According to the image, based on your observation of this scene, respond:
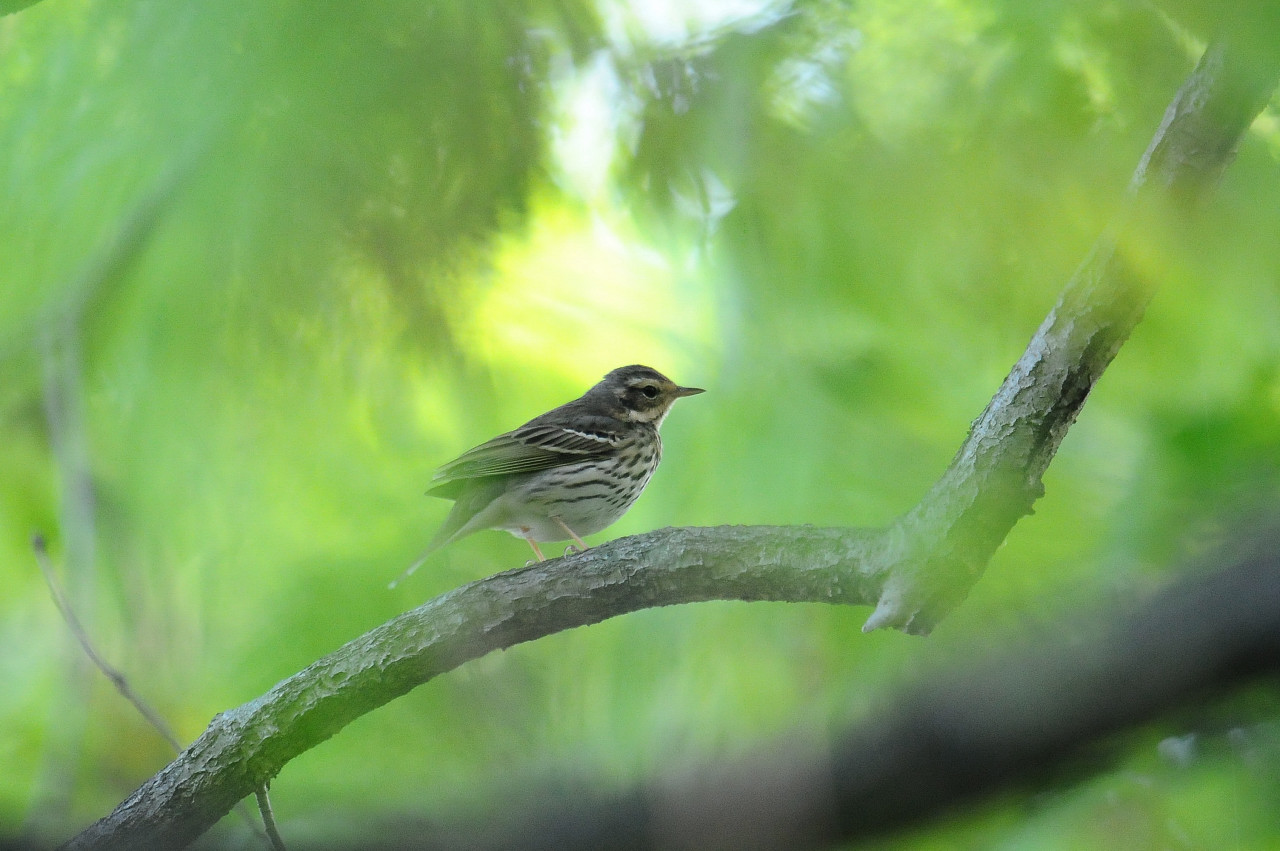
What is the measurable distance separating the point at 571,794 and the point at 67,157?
Answer: 63.4 inches

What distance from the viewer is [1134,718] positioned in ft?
5.81

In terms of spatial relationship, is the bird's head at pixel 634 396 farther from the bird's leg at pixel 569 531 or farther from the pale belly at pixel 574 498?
the bird's leg at pixel 569 531

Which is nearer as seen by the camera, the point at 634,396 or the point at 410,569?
the point at 410,569

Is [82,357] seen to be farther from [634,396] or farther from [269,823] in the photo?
[634,396]

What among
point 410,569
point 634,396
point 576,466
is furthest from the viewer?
point 634,396

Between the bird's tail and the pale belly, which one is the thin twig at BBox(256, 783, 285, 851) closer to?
the bird's tail

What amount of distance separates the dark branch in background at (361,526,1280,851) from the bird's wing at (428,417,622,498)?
906 millimetres

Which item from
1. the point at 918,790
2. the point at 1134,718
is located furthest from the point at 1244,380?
the point at 918,790

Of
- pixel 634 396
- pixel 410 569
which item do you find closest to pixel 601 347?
pixel 410 569

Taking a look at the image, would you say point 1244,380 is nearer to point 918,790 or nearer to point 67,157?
point 918,790

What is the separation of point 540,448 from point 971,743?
1972 mm

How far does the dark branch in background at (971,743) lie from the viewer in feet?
5.52

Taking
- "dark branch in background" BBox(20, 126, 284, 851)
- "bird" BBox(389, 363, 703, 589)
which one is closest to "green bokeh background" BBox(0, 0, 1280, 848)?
"dark branch in background" BBox(20, 126, 284, 851)

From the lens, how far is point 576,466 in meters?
3.56
